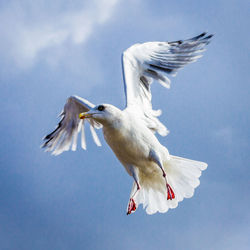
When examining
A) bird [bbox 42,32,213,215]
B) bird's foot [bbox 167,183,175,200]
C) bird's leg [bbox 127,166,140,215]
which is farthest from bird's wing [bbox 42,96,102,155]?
bird's foot [bbox 167,183,175,200]

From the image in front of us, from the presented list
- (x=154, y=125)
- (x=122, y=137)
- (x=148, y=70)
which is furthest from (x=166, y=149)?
(x=148, y=70)

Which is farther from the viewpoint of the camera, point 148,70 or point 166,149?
point 148,70

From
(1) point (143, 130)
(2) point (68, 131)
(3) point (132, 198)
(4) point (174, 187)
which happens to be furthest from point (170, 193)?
(2) point (68, 131)

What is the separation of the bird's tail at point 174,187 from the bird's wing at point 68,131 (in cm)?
158

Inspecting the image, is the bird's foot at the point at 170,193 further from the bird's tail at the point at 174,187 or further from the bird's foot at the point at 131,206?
the bird's foot at the point at 131,206

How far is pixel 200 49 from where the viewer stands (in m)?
7.12

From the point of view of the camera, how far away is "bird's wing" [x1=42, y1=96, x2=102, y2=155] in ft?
25.9

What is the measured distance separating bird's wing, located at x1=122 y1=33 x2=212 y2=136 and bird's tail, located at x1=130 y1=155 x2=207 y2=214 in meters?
0.55

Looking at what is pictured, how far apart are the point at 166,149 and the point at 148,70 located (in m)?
1.41

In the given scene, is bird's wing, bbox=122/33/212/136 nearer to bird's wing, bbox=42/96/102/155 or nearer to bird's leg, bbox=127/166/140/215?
bird's leg, bbox=127/166/140/215

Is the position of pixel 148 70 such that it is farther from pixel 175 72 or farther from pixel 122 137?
pixel 122 137

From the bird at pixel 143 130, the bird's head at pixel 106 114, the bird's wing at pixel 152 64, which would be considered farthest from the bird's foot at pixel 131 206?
the bird's head at pixel 106 114

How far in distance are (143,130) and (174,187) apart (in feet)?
3.72

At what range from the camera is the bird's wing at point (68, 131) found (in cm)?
788
